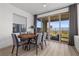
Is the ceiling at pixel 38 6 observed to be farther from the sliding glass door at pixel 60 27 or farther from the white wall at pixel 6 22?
the sliding glass door at pixel 60 27

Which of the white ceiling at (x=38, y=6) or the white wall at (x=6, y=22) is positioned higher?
the white ceiling at (x=38, y=6)

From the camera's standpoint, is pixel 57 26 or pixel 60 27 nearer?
pixel 60 27

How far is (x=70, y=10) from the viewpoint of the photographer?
16.9 feet

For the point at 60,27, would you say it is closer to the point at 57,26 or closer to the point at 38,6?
the point at 57,26

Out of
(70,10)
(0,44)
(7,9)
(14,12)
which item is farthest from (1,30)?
(70,10)

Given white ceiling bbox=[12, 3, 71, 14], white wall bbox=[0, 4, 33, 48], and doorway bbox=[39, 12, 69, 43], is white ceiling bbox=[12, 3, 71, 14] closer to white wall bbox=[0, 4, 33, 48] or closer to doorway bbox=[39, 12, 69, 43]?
white wall bbox=[0, 4, 33, 48]

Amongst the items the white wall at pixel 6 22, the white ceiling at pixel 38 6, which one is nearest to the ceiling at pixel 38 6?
the white ceiling at pixel 38 6

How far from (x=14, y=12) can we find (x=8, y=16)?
0.64 m

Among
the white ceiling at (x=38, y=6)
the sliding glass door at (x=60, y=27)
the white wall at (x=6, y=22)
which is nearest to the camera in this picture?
the white wall at (x=6, y=22)

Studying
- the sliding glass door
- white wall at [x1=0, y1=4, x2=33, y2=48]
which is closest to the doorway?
the sliding glass door

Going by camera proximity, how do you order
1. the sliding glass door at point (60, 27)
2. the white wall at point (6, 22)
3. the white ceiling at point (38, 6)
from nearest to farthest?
the white wall at point (6, 22) → the white ceiling at point (38, 6) → the sliding glass door at point (60, 27)

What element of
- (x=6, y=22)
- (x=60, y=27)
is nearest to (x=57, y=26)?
(x=60, y=27)

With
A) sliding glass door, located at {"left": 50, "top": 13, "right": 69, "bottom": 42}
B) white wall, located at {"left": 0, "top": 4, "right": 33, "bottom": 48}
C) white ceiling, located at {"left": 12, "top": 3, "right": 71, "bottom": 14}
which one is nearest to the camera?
white wall, located at {"left": 0, "top": 4, "right": 33, "bottom": 48}

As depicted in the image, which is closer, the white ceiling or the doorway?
the white ceiling
